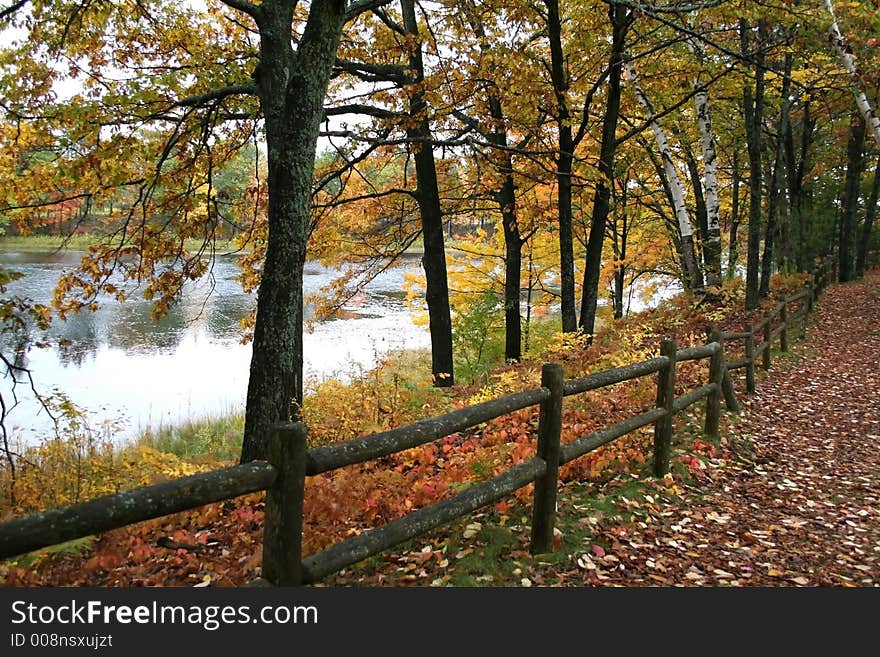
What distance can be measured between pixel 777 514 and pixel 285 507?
477 cm

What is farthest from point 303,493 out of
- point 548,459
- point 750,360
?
point 750,360

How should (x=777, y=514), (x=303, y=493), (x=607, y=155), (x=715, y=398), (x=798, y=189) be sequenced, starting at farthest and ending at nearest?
1. (x=798, y=189)
2. (x=607, y=155)
3. (x=715, y=398)
4. (x=777, y=514)
5. (x=303, y=493)

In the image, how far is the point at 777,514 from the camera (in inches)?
213

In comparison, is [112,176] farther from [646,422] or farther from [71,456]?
[646,422]

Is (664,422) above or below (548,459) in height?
below

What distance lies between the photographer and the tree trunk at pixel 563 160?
10250mm

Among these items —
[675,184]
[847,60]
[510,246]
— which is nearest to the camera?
[847,60]

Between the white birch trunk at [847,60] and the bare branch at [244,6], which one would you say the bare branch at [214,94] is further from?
the white birch trunk at [847,60]

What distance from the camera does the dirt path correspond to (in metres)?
4.28

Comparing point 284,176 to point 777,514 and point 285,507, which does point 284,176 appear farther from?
point 777,514

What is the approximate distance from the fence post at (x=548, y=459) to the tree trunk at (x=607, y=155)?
6.72 meters

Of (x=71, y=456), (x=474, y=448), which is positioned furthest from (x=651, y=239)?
(x=71, y=456)

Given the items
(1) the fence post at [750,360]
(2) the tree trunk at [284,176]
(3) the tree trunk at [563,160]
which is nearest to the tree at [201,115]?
(2) the tree trunk at [284,176]

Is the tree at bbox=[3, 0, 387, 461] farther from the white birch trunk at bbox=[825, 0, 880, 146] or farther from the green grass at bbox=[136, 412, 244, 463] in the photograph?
the white birch trunk at bbox=[825, 0, 880, 146]
